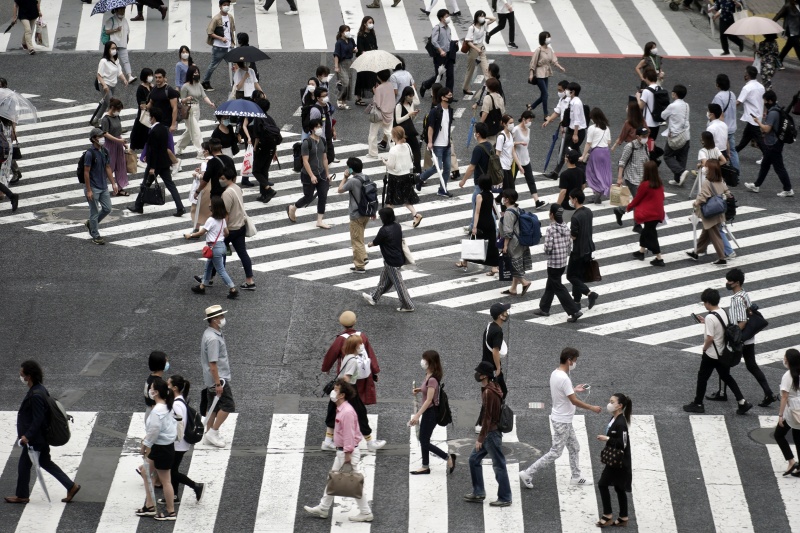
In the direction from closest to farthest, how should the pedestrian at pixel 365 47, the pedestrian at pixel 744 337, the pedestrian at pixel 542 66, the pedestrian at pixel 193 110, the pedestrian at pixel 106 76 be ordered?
the pedestrian at pixel 744 337 → the pedestrian at pixel 193 110 → the pedestrian at pixel 106 76 → the pedestrian at pixel 542 66 → the pedestrian at pixel 365 47

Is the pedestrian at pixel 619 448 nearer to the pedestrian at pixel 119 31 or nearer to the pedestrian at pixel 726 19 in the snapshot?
the pedestrian at pixel 119 31

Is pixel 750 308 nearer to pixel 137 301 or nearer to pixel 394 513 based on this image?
pixel 394 513

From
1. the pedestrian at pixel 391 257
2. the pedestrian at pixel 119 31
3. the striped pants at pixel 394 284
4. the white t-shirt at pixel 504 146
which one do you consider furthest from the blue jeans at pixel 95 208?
the pedestrian at pixel 119 31

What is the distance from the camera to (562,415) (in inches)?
565

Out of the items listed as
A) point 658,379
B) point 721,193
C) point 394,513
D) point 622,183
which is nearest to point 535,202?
point 622,183

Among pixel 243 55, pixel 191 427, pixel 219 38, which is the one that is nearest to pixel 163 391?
pixel 191 427

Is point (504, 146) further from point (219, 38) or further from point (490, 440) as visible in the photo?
point (490, 440)

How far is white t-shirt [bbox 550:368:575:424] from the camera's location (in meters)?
14.2

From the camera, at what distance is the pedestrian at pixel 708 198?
808 inches

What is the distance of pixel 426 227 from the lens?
22.4 metres

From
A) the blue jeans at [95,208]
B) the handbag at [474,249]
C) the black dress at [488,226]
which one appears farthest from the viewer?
the blue jeans at [95,208]

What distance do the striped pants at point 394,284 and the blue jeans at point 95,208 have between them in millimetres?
4924

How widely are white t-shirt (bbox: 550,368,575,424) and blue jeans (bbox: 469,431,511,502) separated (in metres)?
0.80

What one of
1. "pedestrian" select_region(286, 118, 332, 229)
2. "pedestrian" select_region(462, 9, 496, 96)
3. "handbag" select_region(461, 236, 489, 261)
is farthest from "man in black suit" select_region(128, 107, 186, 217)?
"pedestrian" select_region(462, 9, 496, 96)
